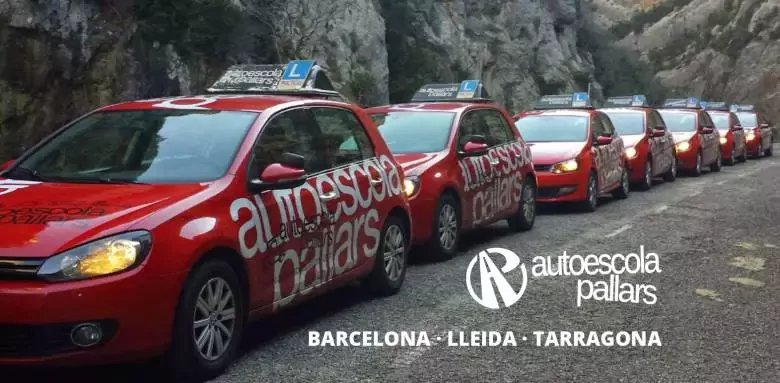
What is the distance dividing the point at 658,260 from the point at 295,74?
3.84 meters

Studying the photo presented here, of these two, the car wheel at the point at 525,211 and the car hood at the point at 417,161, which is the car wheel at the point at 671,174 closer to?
the car wheel at the point at 525,211

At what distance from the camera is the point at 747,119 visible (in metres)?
33.3

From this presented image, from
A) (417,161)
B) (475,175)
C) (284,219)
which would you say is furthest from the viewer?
(475,175)

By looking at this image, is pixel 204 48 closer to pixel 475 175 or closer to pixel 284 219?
pixel 475 175

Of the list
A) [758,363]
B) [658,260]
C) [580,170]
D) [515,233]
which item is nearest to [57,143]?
[758,363]

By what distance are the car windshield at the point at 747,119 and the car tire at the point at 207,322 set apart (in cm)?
3013

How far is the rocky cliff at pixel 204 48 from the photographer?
20.9 m

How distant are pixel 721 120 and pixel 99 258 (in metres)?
26.3

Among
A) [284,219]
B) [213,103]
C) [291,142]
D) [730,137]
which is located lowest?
[730,137]

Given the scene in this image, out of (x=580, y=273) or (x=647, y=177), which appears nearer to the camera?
(x=580, y=273)

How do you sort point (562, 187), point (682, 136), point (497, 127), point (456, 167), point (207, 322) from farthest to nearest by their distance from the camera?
point (682, 136) < point (562, 187) < point (497, 127) < point (456, 167) < point (207, 322)

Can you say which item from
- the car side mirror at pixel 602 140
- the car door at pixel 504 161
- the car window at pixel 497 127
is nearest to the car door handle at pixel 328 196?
the car door at pixel 504 161

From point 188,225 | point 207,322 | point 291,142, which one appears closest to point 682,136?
point 291,142

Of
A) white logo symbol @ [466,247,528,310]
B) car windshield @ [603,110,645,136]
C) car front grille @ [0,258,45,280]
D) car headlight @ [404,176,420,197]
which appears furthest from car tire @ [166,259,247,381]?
car windshield @ [603,110,645,136]
